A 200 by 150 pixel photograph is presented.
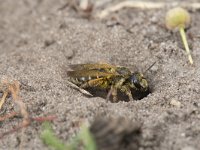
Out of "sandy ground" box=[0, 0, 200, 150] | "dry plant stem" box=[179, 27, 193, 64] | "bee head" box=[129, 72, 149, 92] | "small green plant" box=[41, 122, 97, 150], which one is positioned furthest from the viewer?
"dry plant stem" box=[179, 27, 193, 64]

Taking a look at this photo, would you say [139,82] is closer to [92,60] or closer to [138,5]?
[92,60]

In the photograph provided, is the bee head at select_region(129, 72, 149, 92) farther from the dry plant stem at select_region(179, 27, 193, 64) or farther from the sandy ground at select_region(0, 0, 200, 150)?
the dry plant stem at select_region(179, 27, 193, 64)

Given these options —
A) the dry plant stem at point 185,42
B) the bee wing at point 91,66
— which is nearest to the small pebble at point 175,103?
the dry plant stem at point 185,42

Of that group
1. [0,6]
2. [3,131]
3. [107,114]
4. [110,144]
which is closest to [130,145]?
[110,144]

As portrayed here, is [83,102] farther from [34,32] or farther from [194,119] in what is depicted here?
[34,32]

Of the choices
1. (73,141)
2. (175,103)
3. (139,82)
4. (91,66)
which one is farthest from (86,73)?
(73,141)

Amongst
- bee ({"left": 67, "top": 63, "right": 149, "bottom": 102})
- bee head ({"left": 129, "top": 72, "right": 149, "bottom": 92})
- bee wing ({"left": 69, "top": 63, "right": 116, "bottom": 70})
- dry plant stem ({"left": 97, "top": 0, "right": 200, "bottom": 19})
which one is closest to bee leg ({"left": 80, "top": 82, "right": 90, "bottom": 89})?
bee ({"left": 67, "top": 63, "right": 149, "bottom": 102})

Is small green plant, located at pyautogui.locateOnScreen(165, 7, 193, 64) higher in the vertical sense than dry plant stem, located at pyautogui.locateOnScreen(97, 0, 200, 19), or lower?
higher
